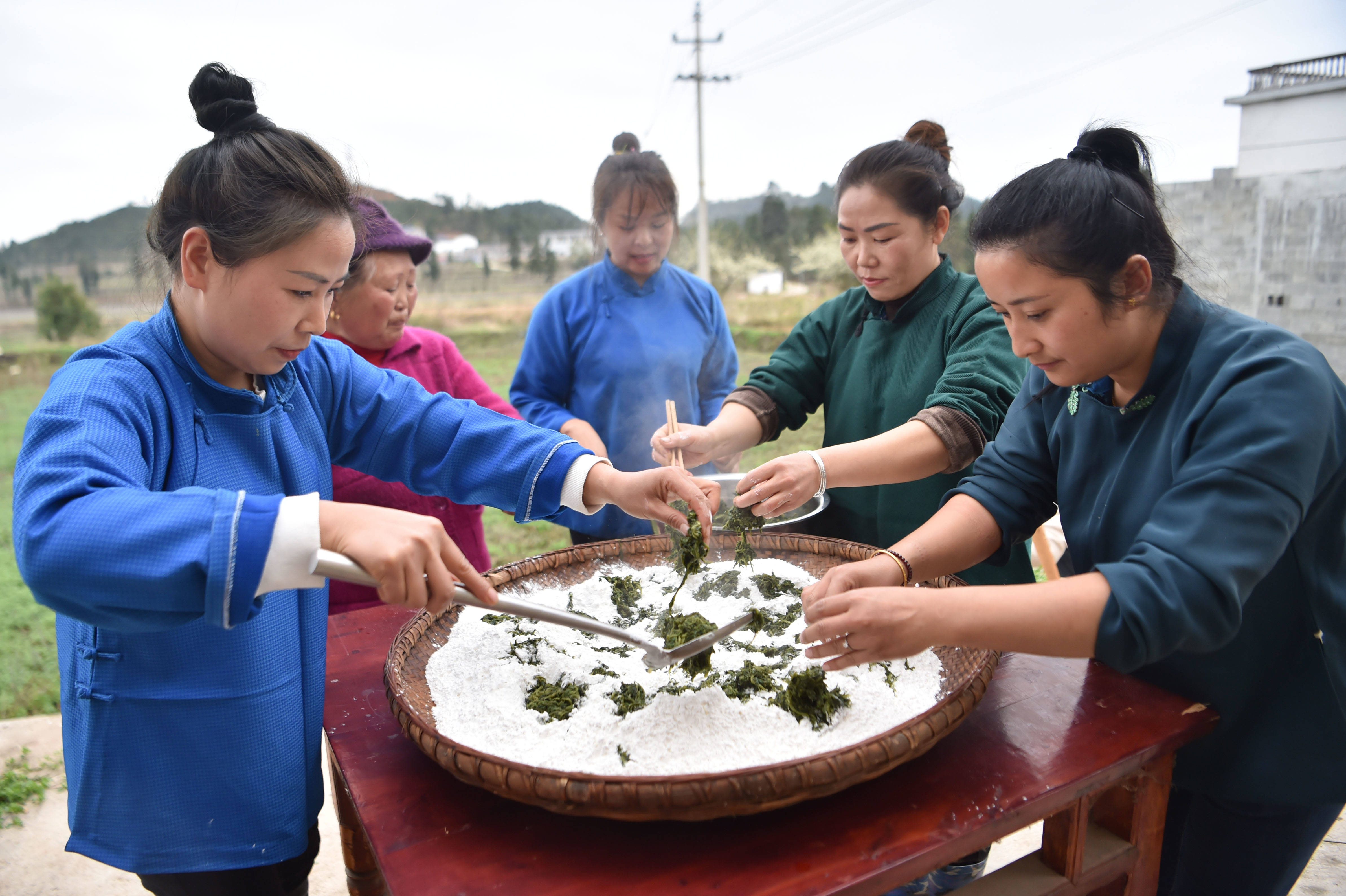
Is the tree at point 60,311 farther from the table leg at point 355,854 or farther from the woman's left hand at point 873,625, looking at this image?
the woman's left hand at point 873,625

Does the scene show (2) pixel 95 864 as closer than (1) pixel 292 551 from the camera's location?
No

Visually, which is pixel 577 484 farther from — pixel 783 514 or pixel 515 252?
pixel 515 252

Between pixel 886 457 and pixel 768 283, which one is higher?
pixel 768 283

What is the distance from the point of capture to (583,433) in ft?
9.75

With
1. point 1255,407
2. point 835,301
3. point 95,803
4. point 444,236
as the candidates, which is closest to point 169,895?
point 95,803

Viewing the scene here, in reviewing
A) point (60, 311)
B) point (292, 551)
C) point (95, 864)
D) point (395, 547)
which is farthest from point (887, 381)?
point (60, 311)

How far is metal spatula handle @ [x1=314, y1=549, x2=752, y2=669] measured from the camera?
110 cm

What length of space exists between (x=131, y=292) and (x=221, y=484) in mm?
590

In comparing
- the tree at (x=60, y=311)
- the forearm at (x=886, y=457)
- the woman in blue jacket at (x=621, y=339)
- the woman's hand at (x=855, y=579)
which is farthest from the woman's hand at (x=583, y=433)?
the tree at (x=60, y=311)

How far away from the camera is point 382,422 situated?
1776 millimetres

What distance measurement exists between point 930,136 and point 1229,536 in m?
1.63

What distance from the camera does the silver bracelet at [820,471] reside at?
205 cm

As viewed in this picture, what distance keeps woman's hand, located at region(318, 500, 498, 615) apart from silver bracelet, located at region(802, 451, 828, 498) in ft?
3.54

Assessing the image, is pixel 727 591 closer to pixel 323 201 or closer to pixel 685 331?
pixel 323 201
